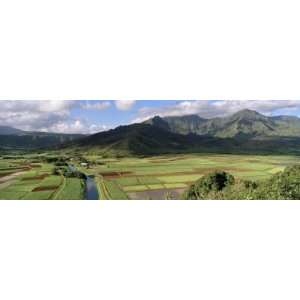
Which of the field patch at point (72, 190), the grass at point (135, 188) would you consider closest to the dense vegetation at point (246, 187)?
the grass at point (135, 188)

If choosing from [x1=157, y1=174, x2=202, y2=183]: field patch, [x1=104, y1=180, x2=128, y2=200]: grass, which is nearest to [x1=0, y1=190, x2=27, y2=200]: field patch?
[x1=104, y1=180, x2=128, y2=200]: grass

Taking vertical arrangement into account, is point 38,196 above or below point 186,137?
below

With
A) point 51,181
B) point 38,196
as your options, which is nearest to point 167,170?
point 51,181

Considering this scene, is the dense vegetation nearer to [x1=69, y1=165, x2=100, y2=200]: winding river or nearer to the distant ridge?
the distant ridge

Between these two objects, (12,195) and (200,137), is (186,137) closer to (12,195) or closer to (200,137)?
(200,137)

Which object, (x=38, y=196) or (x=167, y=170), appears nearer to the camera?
(x=38, y=196)

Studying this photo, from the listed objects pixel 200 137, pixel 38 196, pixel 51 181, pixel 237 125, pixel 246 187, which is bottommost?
pixel 246 187
